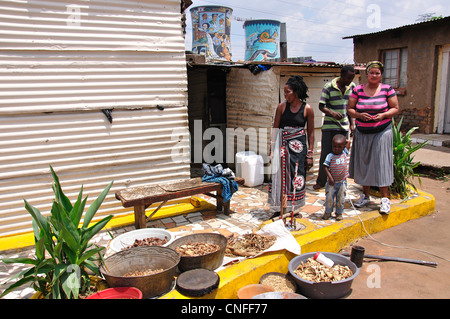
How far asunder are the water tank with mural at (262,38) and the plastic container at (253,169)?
20.5 ft

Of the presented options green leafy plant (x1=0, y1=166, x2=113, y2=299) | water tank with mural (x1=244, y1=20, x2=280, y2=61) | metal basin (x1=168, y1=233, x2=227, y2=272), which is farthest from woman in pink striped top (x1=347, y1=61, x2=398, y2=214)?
water tank with mural (x1=244, y1=20, x2=280, y2=61)

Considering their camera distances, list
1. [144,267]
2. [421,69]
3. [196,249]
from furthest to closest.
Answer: [421,69], [196,249], [144,267]

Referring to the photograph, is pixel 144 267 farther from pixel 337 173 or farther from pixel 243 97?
pixel 243 97

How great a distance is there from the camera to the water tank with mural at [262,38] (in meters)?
12.6

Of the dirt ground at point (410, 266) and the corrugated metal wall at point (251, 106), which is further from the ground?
the corrugated metal wall at point (251, 106)

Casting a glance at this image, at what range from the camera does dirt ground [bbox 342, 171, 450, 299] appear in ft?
12.3

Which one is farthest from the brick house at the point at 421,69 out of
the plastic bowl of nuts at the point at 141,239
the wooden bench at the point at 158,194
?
the plastic bowl of nuts at the point at 141,239

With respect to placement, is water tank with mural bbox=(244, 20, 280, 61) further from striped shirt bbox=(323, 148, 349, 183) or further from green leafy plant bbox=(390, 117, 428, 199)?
striped shirt bbox=(323, 148, 349, 183)

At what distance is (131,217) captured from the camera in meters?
5.70

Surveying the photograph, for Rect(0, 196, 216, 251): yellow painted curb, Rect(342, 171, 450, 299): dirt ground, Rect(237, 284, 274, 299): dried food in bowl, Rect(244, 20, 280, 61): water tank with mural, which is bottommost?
Rect(342, 171, 450, 299): dirt ground

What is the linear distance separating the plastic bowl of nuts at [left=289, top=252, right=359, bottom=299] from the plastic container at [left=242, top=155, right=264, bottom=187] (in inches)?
135

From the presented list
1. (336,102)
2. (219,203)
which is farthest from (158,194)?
(336,102)

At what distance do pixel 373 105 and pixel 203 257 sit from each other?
3.47m

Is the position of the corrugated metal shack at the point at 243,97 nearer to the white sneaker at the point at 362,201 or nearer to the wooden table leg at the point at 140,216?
the white sneaker at the point at 362,201
